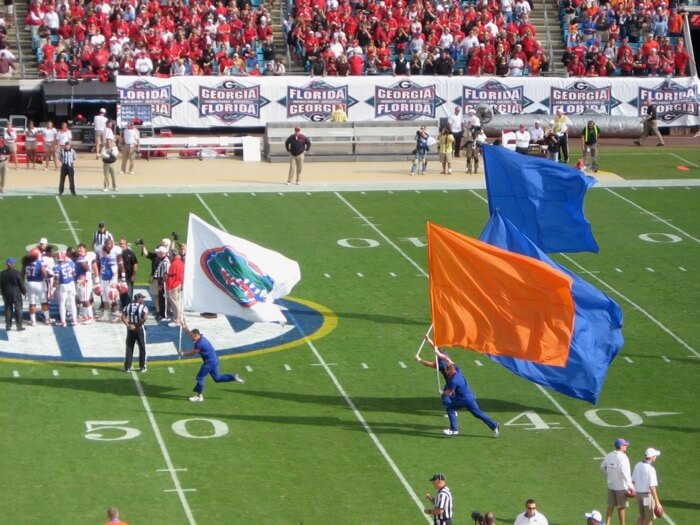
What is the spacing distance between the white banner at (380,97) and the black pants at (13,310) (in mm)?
18409

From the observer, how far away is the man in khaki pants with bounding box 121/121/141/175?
128 feet

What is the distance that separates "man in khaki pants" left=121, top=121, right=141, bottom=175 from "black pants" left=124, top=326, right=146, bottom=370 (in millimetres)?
16022

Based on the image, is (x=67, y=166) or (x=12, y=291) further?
(x=67, y=166)

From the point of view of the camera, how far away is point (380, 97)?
4578cm

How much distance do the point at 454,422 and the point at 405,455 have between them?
43.9 inches

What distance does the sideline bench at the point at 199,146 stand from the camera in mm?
42406

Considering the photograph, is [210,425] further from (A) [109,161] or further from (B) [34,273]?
(A) [109,161]

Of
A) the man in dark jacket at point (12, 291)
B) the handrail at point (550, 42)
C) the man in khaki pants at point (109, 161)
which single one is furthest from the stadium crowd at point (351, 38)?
the man in dark jacket at point (12, 291)

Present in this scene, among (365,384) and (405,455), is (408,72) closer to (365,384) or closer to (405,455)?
(365,384)

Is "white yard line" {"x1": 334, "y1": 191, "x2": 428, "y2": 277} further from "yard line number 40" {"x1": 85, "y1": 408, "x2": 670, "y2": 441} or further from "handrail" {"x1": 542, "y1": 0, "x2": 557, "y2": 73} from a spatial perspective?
"handrail" {"x1": 542, "y1": 0, "x2": 557, "y2": 73}

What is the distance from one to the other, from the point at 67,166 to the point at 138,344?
12818 millimetres

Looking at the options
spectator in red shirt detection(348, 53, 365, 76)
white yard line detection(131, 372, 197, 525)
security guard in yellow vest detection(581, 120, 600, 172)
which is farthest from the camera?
spectator in red shirt detection(348, 53, 365, 76)

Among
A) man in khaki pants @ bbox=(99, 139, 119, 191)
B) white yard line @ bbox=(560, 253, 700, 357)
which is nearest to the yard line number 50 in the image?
white yard line @ bbox=(560, 253, 700, 357)

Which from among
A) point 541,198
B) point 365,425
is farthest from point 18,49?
point 365,425
